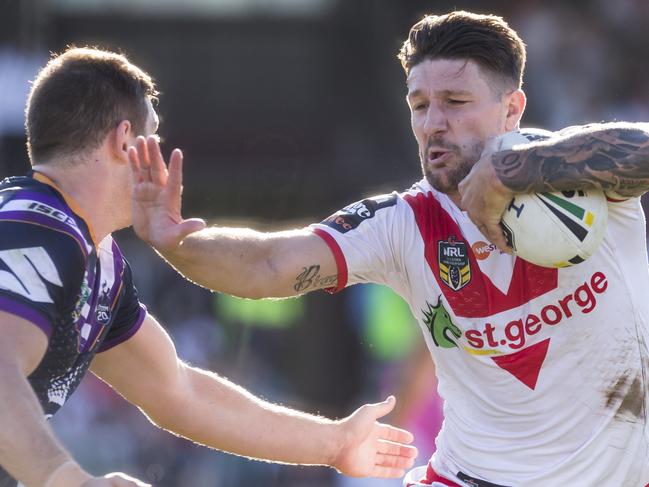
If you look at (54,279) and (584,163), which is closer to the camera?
(54,279)

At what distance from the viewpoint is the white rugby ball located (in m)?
4.45

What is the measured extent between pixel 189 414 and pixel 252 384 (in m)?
7.90

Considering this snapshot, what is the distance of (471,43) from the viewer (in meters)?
5.18

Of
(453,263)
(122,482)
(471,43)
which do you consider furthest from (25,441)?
(471,43)

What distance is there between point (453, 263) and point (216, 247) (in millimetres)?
1045

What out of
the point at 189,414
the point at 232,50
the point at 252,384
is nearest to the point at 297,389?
the point at 252,384

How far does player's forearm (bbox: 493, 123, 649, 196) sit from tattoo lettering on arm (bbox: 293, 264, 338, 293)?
0.94 meters

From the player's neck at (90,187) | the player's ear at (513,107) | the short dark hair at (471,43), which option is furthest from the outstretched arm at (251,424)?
the short dark hair at (471,43)

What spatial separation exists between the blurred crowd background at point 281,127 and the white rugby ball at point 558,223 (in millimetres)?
8079

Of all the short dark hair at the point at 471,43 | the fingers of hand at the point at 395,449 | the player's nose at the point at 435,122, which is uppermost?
the short dark hair at the point at 471,43

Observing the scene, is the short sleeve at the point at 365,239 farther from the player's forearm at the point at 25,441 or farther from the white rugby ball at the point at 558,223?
the player's forearm at the point at 25,441

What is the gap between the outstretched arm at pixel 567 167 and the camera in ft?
14.6

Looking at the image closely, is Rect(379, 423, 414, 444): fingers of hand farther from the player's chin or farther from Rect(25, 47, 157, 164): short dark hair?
Rect(25, 47, 157, 164): short dark hair

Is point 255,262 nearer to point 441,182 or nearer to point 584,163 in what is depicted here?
point 441,182
